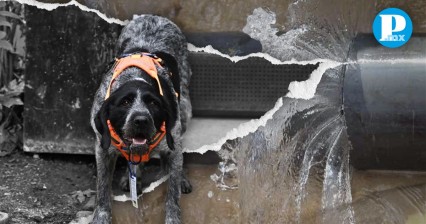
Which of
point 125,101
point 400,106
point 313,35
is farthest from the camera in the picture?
point 313,35

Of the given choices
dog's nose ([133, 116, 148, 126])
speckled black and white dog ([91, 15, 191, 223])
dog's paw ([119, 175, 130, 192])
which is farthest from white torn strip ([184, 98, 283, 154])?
dog's nose ([133, 116, 148, 126])

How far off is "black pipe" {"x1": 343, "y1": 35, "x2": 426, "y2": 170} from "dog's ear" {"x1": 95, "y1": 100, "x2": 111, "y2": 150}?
149 centimetres

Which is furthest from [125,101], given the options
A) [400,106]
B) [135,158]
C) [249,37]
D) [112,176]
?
[400,106]

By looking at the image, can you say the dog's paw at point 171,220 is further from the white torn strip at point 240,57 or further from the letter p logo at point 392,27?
the letter p logo at point 392,27

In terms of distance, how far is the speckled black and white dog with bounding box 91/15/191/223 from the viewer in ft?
14.1

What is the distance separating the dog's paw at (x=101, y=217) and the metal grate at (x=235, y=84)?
1036mm

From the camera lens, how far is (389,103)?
15.3 ft

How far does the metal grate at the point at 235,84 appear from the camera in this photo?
5203 millimetres

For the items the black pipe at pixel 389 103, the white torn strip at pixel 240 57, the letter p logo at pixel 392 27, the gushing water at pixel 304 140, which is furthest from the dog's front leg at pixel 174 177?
the letter p logo at pixel 392 27

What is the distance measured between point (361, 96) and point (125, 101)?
145cm

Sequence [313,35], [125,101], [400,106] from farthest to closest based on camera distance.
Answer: [313,35] → [400,106] → [125,101]

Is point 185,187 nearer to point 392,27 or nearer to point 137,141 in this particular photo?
point 137,141

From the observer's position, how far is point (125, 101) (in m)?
4.30

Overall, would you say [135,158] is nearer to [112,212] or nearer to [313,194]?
[112,212]
